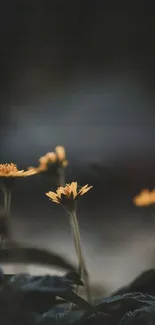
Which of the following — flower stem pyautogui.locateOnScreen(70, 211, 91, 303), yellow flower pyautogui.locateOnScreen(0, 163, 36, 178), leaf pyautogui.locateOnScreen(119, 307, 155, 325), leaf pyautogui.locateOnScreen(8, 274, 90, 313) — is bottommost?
leaf pyautogui.locateOnScreen(119, 307, 155, 325)

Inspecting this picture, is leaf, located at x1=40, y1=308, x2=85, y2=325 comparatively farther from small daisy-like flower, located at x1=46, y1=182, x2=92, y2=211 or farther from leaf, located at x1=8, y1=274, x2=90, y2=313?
small daisy-like flower, located at x1=46, y1=182, x2=92, y2=211

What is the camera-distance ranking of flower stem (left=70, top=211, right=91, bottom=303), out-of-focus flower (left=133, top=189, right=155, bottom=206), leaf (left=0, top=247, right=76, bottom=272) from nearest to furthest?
1. leaf (left=0, top=247, right=76, bottom=272)
2. flower stem (left=70, top=211, right=91, bottom=303)
3. out-of-focus flower (left=133, top=189, right=155, bottom=206)

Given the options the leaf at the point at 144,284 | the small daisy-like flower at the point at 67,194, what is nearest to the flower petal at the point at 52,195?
the small daisy-like flower at the point at 67,194

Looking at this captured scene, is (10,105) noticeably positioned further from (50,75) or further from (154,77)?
(154,77)

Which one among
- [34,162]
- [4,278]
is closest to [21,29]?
[34,162]

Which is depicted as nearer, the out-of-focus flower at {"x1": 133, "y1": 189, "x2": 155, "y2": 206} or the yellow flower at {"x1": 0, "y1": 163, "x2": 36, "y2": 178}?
the yellow flower at {"x1": 0, "y1": 163, "x2": 36, "y2": 178}

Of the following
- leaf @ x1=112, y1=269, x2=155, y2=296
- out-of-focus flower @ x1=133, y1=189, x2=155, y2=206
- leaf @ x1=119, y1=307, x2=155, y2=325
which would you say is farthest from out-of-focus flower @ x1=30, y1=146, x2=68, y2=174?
leaf @ x1=119, y1=307, x2=155, y2=325
